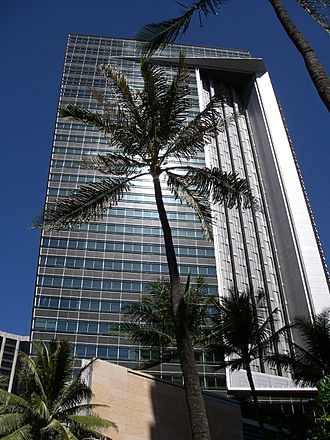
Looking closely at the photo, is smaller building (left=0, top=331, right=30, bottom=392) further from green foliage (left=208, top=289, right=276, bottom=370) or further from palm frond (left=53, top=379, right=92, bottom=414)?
palm frond (left=53, top=379, right=92, bottom=414)

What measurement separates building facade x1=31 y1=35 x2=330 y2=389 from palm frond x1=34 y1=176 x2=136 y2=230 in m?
39.9

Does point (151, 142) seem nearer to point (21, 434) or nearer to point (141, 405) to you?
point (21, 434)

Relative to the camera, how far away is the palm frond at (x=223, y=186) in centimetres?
1558

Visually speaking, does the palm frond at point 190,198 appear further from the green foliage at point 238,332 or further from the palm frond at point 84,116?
the green foliage at point 238,332

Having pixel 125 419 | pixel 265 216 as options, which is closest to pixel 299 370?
pixel 125 419

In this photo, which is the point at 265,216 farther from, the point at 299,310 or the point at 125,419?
the point at 125,419

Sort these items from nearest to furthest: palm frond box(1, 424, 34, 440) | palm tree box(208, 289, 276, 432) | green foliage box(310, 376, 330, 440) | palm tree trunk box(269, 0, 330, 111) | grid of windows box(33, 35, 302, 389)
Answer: palm tree trunk box(269, 0, 330, 111) → green foliage box(310, 376, 330, 440) → palm frond box(1, 424, 34, 440) → palm tree box(208, 289, 276, 432) → grid of windows box(33, 35, 302, 389)

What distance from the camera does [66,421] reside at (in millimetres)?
18344

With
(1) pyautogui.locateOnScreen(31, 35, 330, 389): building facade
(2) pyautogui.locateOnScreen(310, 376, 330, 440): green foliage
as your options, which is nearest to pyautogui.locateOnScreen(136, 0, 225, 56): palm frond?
(2) pyautogui.locateOnScreen(310, 376, 330, 440): green foliage

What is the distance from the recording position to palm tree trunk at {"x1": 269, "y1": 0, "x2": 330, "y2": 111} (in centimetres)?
877

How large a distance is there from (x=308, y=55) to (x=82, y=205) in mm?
8455

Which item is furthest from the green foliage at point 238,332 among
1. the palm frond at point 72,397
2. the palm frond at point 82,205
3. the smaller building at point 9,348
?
the smaller building at point 9,348

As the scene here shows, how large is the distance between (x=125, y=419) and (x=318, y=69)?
15972 millimetres

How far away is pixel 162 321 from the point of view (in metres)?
23.0
